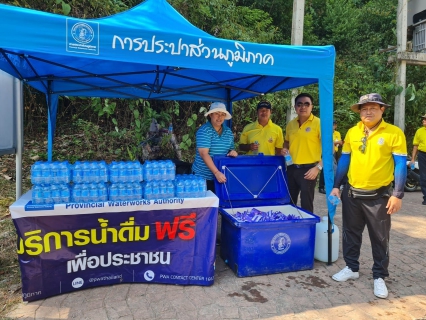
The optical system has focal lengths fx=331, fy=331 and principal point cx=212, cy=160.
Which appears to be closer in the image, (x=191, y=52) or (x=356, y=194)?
(x=191, y=52)

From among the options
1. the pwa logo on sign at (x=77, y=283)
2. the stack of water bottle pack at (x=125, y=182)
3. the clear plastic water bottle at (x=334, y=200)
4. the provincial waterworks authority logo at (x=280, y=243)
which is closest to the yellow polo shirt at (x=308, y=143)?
the clear plastic water bottle at (x=334, y=200)

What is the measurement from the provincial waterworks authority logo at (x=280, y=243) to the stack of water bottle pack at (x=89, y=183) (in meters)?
1.71

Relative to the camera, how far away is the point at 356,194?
3109 mm

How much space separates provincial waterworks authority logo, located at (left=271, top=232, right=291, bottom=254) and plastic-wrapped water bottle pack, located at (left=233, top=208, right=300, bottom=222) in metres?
0.19

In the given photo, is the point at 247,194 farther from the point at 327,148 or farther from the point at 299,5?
the point at 299,5

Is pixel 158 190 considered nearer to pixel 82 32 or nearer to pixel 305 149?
pixel 82 32

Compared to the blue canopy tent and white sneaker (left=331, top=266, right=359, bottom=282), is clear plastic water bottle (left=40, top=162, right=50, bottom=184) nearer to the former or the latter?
the blue canopy tent

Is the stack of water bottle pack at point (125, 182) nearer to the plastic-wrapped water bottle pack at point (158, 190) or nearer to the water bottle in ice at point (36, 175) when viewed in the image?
the plastic-wrapped water bottle pack at point (158, 190)

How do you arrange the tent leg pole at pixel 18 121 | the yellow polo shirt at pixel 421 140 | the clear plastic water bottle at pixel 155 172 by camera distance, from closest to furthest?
the clear plastic water bottle at pixel 155 172 → the tent leg pole at pixel 18 121 → the yellow polo shirt at pixel 421 140

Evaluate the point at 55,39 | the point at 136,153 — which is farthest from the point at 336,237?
the point at 136,153

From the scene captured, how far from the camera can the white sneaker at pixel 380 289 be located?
304 cm

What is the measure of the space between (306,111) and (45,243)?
10.2 ft

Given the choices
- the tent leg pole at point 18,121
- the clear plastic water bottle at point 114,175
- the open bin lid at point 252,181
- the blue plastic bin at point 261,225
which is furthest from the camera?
the open bin lid at point 252,181

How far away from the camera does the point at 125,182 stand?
3043mm
